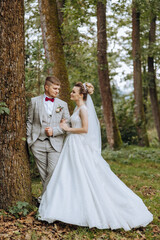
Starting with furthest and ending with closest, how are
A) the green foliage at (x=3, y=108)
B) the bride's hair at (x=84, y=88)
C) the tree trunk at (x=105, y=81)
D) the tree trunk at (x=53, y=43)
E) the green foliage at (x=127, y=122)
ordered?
the green foliage at (x=127, y=122)
the tree trunk at (x=105, y=81)
the tree trunk at (x=53, y=43)
the bride's hair at (x=84, y=88)
the green foliage at (x=3, y=108)

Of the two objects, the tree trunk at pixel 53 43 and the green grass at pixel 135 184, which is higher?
the tree trunk at pixel 53 43

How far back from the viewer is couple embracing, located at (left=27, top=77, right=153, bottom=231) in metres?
4.37

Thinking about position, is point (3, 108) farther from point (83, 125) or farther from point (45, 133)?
point (83, 125)

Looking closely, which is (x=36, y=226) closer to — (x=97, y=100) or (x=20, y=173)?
(x=20, y=173)

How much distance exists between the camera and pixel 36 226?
425cm

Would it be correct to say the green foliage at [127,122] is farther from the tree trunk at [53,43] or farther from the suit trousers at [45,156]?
the suit trousers at [45,156]

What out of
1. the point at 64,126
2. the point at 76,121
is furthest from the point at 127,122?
the point at 64,126

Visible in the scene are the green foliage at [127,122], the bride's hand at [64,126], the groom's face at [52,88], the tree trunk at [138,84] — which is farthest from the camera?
the green foliage at [127,122]

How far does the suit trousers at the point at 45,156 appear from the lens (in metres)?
4.71

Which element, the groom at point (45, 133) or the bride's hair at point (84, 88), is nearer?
the groom at point (45, 133)

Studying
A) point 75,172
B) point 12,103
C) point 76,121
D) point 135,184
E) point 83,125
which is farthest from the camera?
point 135,184

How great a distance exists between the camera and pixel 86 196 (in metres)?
4.41

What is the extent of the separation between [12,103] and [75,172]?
5.22 ft

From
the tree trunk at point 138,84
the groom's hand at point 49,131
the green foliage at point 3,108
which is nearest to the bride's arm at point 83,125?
the groom's hand at point 49,131
